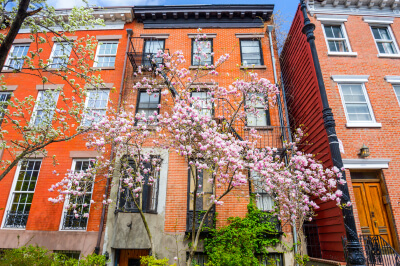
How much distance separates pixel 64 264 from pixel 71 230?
2.14 m

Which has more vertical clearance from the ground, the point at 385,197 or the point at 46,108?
the point at 46,108

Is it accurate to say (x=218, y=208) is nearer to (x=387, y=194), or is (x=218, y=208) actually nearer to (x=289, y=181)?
(x=289, y=181)

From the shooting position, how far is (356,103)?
993 cm

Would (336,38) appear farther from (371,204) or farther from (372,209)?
(372,209)

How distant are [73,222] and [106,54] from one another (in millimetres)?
8042


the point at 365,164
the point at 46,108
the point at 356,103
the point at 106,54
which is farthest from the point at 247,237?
the point at 106,54

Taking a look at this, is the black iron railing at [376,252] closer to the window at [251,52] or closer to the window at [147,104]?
the window at [251,52]

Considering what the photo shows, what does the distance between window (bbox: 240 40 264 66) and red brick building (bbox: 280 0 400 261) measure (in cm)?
203

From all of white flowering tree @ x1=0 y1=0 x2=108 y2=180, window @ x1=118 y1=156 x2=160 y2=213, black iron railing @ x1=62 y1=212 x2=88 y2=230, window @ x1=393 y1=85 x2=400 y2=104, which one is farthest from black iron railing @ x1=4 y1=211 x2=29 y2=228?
window @ x1=393 y1=85 x2=400 y2=104

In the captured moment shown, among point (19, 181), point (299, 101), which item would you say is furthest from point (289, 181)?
point (19, 181)

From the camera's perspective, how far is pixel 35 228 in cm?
933

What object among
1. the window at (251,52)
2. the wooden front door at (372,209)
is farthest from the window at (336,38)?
the wooden front door at (372,209)

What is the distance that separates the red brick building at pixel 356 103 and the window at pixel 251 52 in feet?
6.66

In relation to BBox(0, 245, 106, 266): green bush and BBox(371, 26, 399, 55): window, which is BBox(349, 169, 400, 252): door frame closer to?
BBox(371, 26, 399, 55): window
